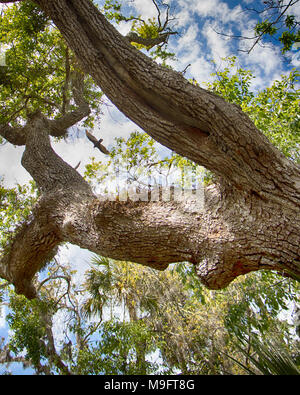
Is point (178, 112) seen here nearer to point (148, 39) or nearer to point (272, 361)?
point (272, 361)

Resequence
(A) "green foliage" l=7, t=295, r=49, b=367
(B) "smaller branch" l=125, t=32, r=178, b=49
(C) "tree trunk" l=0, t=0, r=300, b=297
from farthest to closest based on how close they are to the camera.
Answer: (A) "green foliage" l=7, t=295, r=49, b=367 → (B) "smaller branch" l=125, t=32, r=178, b=49 → (C) "tree trunk" l=0, t=0, r=300, b=297

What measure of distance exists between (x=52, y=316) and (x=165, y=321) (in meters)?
3.72

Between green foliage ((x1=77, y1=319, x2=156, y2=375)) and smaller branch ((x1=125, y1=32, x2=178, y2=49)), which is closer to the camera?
green foliage ((x1=77, y1=319, x2=156, y2=375))

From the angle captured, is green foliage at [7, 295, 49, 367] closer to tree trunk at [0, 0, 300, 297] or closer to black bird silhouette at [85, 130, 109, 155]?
black bird silhouette at [85, 130, 109, 155]

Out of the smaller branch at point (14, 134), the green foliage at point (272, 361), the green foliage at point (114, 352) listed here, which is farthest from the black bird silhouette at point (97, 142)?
the green foliage at point (272, 361)

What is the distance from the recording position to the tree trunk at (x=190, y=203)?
2156mm

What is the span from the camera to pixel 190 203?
2594 millimetres

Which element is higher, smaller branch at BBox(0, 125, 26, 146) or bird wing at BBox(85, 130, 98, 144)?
bird wing at BBox(85, 130, 98, 144)

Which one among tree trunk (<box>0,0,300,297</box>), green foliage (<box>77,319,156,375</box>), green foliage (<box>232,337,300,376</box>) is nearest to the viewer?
green foliage (<box>232,337,300,376</box>)

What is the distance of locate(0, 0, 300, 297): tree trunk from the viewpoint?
2.16 meters

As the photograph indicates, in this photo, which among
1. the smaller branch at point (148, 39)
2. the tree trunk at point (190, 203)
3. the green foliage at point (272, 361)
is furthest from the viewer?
the smaller branch at point (148, 39)

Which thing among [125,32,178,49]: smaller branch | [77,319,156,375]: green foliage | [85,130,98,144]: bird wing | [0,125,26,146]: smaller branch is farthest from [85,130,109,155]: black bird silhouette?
[77,319,156,375]: green foliage

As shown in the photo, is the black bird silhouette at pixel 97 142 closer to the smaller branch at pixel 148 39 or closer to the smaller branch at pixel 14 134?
the smaller branch at pixel 14 134

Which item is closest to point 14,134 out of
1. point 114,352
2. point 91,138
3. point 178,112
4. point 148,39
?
point 91,138
